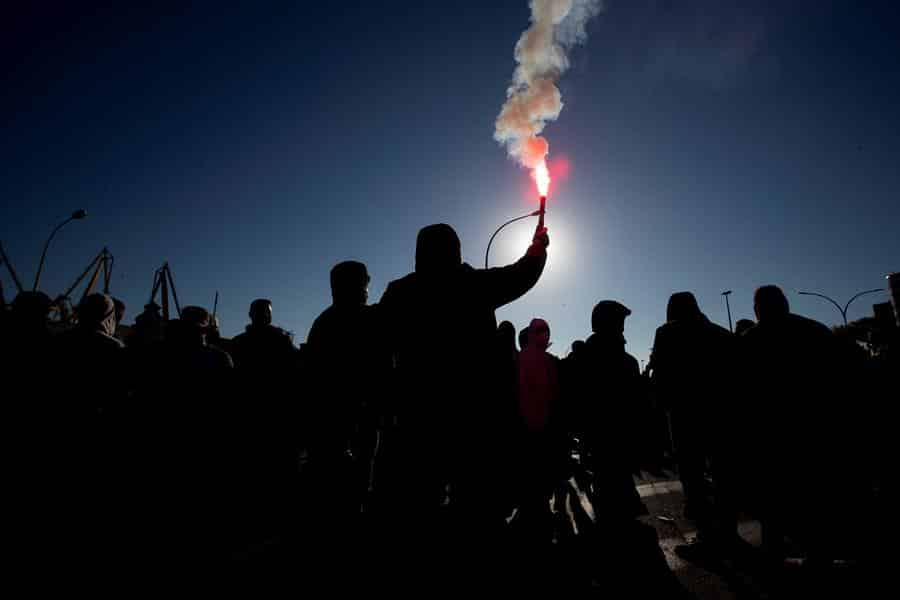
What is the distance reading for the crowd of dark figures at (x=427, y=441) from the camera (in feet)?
6.43

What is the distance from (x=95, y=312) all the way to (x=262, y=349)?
143cm

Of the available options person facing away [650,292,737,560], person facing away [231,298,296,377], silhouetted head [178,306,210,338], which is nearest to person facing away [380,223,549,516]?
person facing away [650,292,737,560]

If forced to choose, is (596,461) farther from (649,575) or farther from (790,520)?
(790,520)

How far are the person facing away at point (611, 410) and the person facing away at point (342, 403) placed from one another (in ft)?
6.98

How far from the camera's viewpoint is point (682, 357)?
3734mm

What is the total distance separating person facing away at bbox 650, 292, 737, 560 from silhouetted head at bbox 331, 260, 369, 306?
2.91 metres

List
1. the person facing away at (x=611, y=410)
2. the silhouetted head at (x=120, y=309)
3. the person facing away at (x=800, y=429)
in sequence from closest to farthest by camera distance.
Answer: the person facing away at (x=800, y=429), the person facing away at (x=611, y=410), the silhouetted head at (x=120, y=309)

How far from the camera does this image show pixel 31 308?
320 cm

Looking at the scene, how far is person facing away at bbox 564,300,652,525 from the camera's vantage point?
12.4 feet

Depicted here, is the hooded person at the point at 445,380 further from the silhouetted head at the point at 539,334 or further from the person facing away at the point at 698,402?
the silhouetted head at the point at 539,334

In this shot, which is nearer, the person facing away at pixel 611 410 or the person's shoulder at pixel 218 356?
the person facing away at pixel 611 410

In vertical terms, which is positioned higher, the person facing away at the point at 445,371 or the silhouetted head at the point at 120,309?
the silhouetted head at the point at 120,309

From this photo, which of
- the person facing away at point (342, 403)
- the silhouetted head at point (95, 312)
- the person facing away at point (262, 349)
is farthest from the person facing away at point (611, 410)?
the silhouetted head at point (95, 312)

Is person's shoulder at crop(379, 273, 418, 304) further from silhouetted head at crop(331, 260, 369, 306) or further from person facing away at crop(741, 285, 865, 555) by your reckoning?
person facing away at crop(741, 285, 865, 555)
